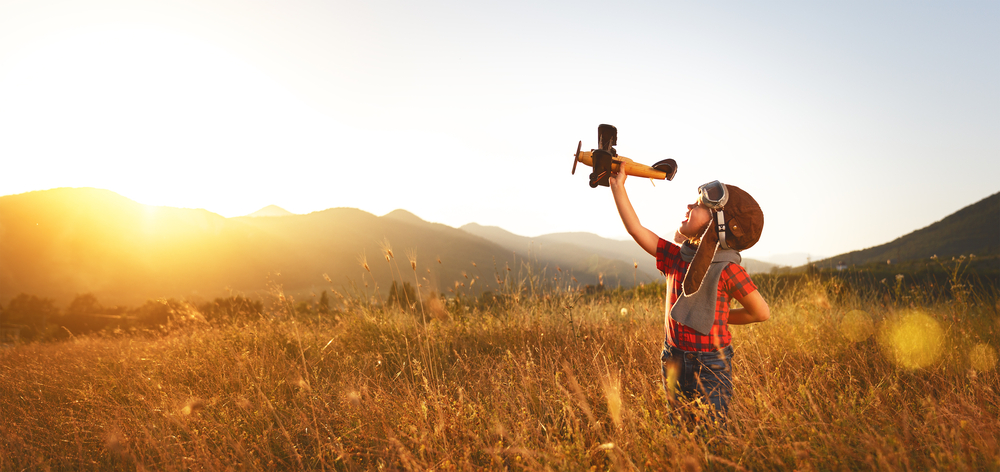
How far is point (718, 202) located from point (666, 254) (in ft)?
1.50

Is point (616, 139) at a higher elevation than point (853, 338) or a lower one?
higher

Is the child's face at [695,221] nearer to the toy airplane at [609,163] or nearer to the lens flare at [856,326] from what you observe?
the toy airplane at [609,163]

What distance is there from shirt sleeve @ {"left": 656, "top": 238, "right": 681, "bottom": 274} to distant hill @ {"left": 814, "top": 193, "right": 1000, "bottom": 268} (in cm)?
6061

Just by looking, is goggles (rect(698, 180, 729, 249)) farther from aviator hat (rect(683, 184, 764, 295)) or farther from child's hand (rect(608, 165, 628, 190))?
child's hand (rect(608, 165, 628, 190))

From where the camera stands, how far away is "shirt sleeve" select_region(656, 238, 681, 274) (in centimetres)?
224

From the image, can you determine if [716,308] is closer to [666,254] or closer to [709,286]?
Answer: [709,286]

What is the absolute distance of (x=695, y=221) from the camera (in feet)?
6.68

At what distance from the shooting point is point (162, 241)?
74.8 meters

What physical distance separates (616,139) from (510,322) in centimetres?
313

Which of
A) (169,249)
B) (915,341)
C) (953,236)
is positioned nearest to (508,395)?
(915,341)

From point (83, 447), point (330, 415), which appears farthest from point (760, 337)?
point (83, 447)

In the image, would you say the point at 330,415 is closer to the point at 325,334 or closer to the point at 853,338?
the point at 325,334

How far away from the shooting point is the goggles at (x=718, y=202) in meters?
1.92

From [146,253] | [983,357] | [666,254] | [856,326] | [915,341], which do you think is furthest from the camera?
[146,253]
